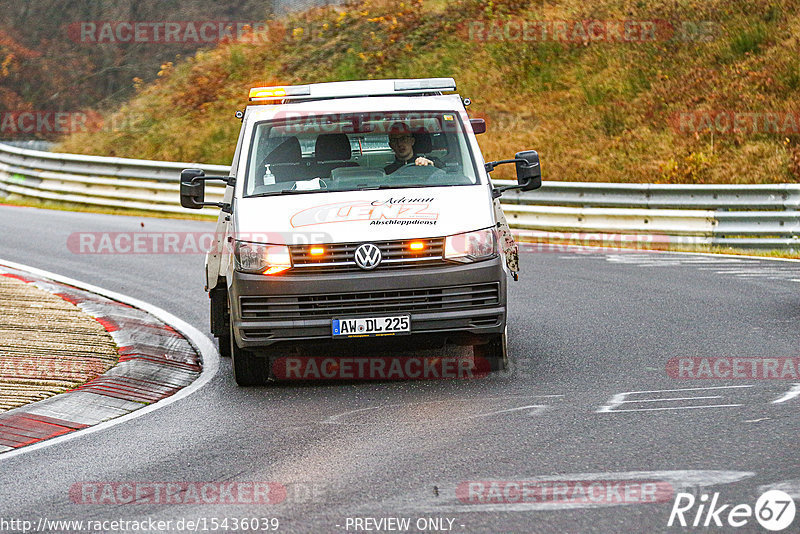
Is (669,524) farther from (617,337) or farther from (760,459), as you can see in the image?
(617,337)

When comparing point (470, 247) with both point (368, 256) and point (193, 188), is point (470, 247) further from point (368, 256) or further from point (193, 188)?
point (193, 188)

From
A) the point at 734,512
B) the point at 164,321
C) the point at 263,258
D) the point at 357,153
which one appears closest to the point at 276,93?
the point at 357,153

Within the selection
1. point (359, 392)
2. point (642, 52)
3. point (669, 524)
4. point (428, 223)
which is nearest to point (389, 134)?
point (428, 223)

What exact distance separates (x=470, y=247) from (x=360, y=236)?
802mm

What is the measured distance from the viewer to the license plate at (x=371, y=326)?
8172 millimetres

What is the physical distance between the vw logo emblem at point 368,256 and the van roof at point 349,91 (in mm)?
2270

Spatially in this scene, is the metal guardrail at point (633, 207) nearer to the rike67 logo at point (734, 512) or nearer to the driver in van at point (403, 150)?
the driver in van at point (403, 150)

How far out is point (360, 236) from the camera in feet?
26.9

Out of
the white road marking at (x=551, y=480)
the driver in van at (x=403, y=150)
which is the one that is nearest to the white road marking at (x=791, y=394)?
the white road marking at (x=551, y=480)

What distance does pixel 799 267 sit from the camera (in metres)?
14.6

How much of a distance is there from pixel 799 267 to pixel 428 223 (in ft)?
26.1

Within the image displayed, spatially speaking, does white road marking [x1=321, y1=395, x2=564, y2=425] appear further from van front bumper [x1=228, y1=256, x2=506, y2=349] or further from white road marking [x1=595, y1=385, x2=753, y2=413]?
van front bumper [x1=228, y1=256, x2=506, y2=349]

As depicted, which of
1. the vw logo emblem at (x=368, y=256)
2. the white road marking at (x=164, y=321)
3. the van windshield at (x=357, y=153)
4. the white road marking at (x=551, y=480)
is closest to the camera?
the white road marking at (x=551, y=480)

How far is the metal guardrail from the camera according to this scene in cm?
1695
